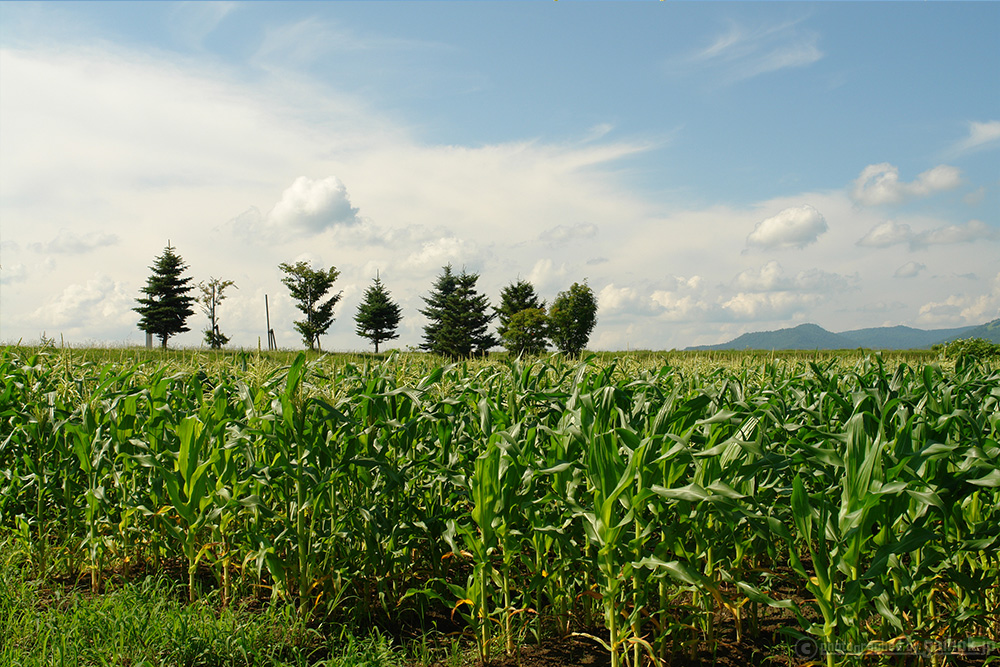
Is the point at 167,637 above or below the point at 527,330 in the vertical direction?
below

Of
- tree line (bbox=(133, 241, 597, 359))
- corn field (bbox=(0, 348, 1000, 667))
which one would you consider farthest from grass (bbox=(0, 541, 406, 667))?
tree line (bbox=(133, 241, 597, 359))

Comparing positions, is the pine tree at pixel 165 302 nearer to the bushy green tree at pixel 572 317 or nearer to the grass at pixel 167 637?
the bushy green tree at pixel 572 317

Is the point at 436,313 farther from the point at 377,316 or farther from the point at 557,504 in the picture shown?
the point at 557,504

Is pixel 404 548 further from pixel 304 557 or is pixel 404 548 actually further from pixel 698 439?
pixel 698 439

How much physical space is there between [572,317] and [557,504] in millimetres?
46570

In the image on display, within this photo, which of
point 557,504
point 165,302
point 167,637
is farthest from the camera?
point 165,302

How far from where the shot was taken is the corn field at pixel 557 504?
2521 mm

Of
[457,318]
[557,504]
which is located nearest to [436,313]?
[457,318]

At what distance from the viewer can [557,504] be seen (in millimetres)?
3234

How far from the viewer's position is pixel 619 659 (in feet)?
8.79

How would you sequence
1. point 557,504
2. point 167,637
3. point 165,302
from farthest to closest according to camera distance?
point 165,302, point 557,504, point 167,637

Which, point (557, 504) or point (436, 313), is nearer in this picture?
point (557, 504)

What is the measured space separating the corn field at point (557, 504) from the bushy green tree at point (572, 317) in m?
44.8

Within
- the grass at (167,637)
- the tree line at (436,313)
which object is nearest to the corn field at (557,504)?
the grass at (167,637)
